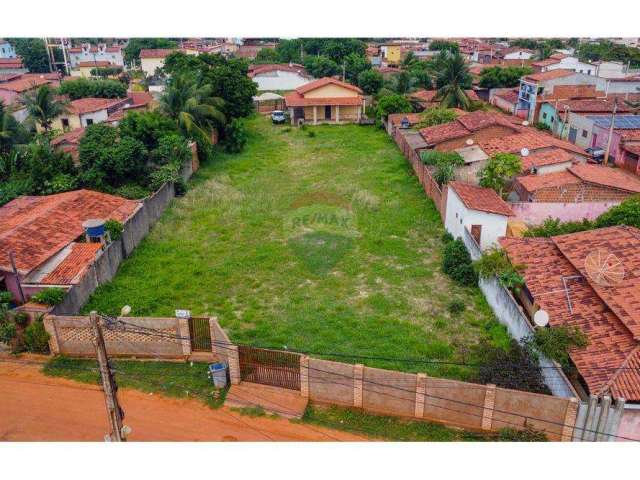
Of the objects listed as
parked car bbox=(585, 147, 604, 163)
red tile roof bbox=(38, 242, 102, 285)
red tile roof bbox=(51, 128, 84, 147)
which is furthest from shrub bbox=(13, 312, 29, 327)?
parked car bbox=(585, 147, 604, 163)

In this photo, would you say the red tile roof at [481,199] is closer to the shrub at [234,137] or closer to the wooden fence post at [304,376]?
the wooden fence post at [304,376]

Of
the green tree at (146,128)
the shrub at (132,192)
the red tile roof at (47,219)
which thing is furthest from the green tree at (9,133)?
the shrub at (132,192)

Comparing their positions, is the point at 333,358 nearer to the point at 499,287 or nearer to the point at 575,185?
the point at 499,287

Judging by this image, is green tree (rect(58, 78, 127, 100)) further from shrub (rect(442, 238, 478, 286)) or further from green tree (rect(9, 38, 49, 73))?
shrub (rect(442, 238, 478, 286))

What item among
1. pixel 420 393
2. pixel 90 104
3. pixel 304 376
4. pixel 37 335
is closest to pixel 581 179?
pixel 420 393

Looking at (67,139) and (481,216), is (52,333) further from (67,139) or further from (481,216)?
(67,139)

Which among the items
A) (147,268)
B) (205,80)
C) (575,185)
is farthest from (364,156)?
(147,268)

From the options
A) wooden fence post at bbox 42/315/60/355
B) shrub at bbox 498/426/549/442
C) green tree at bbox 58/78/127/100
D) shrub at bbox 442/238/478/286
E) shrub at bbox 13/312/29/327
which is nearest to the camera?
shrub at bbox 498/426/549/442
